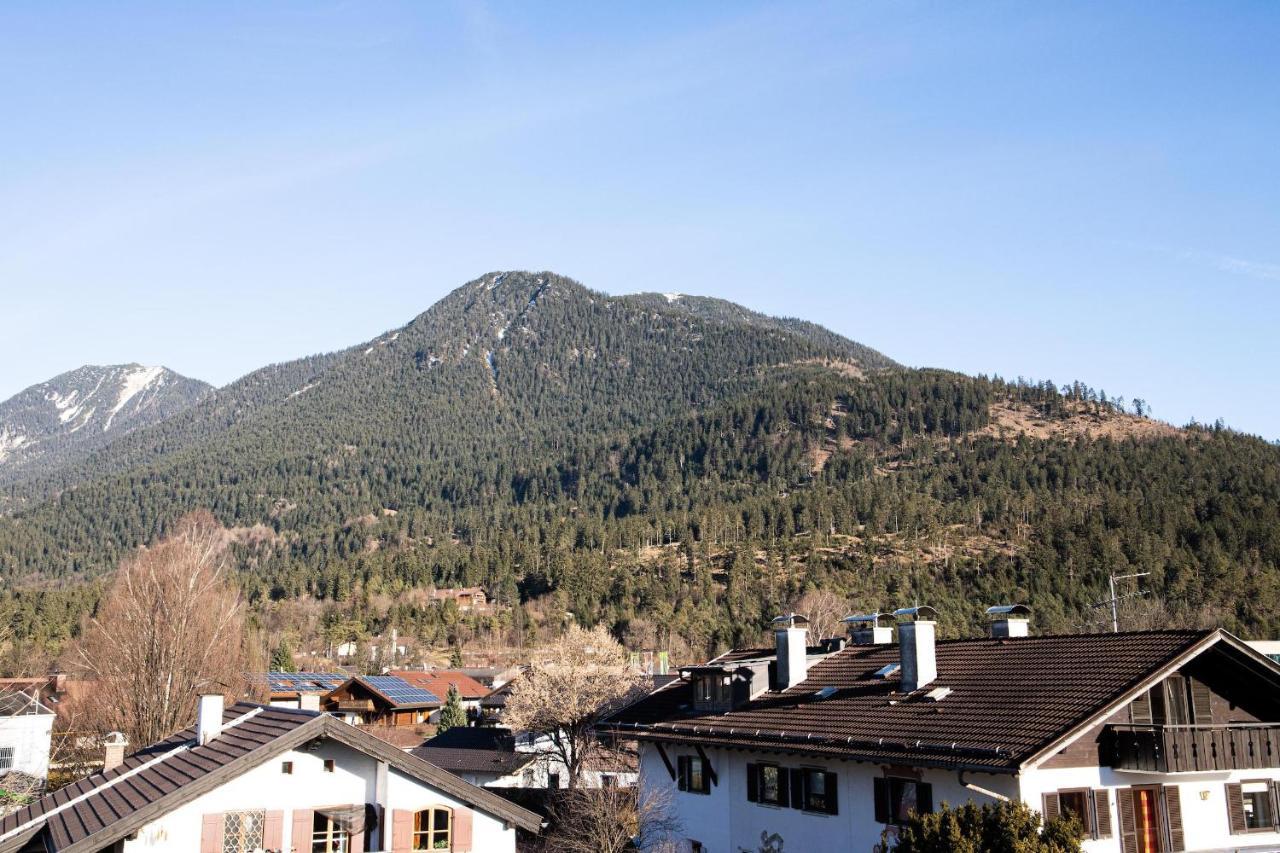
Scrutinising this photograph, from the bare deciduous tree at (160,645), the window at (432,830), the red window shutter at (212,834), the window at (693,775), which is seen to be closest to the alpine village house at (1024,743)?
the window at (693,775)

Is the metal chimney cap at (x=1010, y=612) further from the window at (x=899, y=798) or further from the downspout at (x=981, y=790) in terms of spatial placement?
the downspout at (x=981, y=790)

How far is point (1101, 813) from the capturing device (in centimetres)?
2294

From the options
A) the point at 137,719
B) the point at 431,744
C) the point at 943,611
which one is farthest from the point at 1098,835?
the point at 943,611

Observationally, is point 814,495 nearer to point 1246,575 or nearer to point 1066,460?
point 1066,460

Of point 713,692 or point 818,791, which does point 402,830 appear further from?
point 713,692

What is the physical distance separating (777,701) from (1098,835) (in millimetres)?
10124

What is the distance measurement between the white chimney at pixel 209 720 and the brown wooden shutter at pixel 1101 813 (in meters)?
18.9

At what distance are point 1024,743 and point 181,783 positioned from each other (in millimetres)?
16605

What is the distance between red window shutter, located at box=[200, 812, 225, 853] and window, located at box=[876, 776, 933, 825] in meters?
14.1

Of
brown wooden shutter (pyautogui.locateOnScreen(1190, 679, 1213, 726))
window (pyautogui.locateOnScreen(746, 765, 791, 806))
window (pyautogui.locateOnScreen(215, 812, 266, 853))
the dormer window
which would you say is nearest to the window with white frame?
window (pyautogui.locateOnScreen(215, 812, 266, 853))

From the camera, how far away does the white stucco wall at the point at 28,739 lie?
53.9m

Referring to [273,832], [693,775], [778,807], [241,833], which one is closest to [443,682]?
[693,775]

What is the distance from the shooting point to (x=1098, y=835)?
74.8ft

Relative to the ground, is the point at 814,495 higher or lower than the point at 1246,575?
higher
